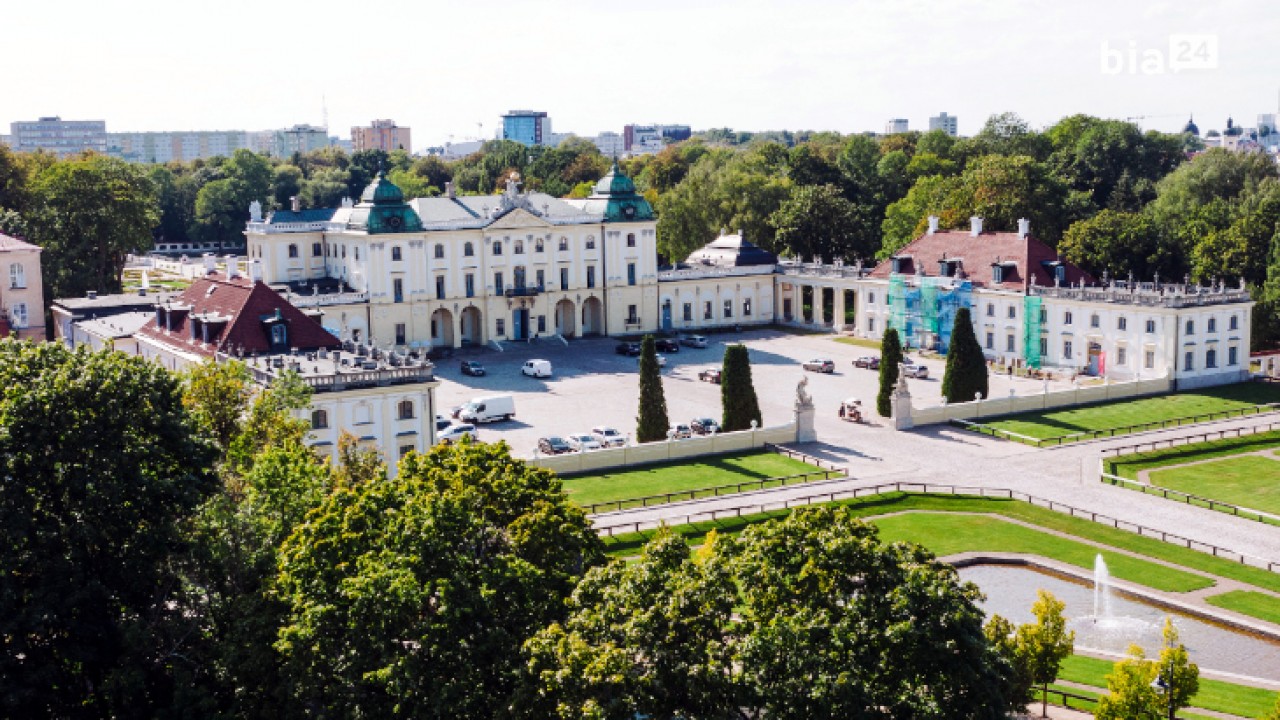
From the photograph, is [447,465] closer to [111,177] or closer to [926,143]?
[111,177]

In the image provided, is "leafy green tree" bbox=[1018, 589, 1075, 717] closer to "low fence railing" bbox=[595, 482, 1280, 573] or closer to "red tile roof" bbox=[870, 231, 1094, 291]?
"low fence railing" bbox=[595, 482, 1280, 573]

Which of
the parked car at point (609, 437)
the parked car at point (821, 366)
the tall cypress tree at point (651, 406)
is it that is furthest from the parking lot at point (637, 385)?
the tall cypress tree at point (651, 406)

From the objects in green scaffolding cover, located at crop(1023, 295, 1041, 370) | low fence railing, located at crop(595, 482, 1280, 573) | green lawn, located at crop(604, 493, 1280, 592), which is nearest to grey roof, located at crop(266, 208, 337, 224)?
green scaffolding cover, located at crop(1023, 295, 1041, 370)

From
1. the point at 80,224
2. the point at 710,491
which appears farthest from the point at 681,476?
the point at 80,224

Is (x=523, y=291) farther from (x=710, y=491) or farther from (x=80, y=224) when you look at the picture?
(x=710, y=491)

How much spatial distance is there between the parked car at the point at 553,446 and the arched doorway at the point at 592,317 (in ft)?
133

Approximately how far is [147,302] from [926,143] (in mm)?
88176

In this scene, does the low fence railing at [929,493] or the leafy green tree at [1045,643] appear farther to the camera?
the low fence railing at [929,493]

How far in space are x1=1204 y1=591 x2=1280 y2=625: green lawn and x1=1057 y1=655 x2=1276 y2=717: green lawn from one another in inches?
243

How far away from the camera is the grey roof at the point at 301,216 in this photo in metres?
98.9

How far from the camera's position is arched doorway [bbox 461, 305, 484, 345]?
98.9 metres

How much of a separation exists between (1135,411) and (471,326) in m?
47.4

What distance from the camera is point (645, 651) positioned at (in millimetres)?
25875

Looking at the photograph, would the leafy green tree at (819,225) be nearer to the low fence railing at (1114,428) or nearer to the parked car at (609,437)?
the low fence railing at (1114,428)
